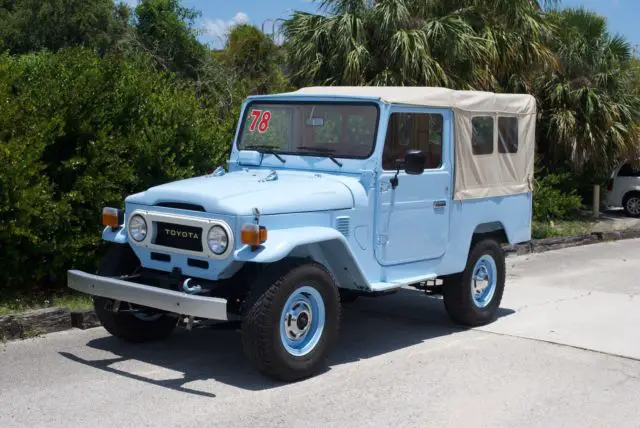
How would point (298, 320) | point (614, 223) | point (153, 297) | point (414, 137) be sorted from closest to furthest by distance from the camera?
point (153, 297)
point (298, 320)
point (414, 137)
point (614, 223)

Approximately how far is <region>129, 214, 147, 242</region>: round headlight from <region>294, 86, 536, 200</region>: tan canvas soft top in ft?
6.54

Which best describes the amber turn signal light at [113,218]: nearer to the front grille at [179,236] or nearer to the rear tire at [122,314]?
the rear tire at [122,314]

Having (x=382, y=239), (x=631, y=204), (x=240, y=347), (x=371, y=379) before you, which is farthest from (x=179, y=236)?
(x=631, y=204)

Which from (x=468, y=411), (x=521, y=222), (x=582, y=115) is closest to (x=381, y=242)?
(x=468, y=411)

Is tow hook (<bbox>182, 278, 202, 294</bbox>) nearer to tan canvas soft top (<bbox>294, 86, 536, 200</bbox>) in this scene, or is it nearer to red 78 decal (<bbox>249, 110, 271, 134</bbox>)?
red 78 decal (<bbox>249, 110, 271, 134</bbox>)

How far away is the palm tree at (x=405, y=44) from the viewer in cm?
1365

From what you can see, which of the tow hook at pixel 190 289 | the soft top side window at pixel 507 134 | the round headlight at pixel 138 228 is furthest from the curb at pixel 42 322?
the soft top side window at pixel 507 134

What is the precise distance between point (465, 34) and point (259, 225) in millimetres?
9165

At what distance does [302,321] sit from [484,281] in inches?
109

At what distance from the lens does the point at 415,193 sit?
7.22 metres

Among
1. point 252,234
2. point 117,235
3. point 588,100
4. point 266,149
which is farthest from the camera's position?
point 588,100

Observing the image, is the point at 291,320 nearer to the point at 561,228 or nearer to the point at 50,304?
the point at 50,304

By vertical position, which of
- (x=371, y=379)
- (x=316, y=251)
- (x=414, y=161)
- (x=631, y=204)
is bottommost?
(x=371, y=379)

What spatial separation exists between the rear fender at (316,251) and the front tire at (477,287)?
4.94 ft
